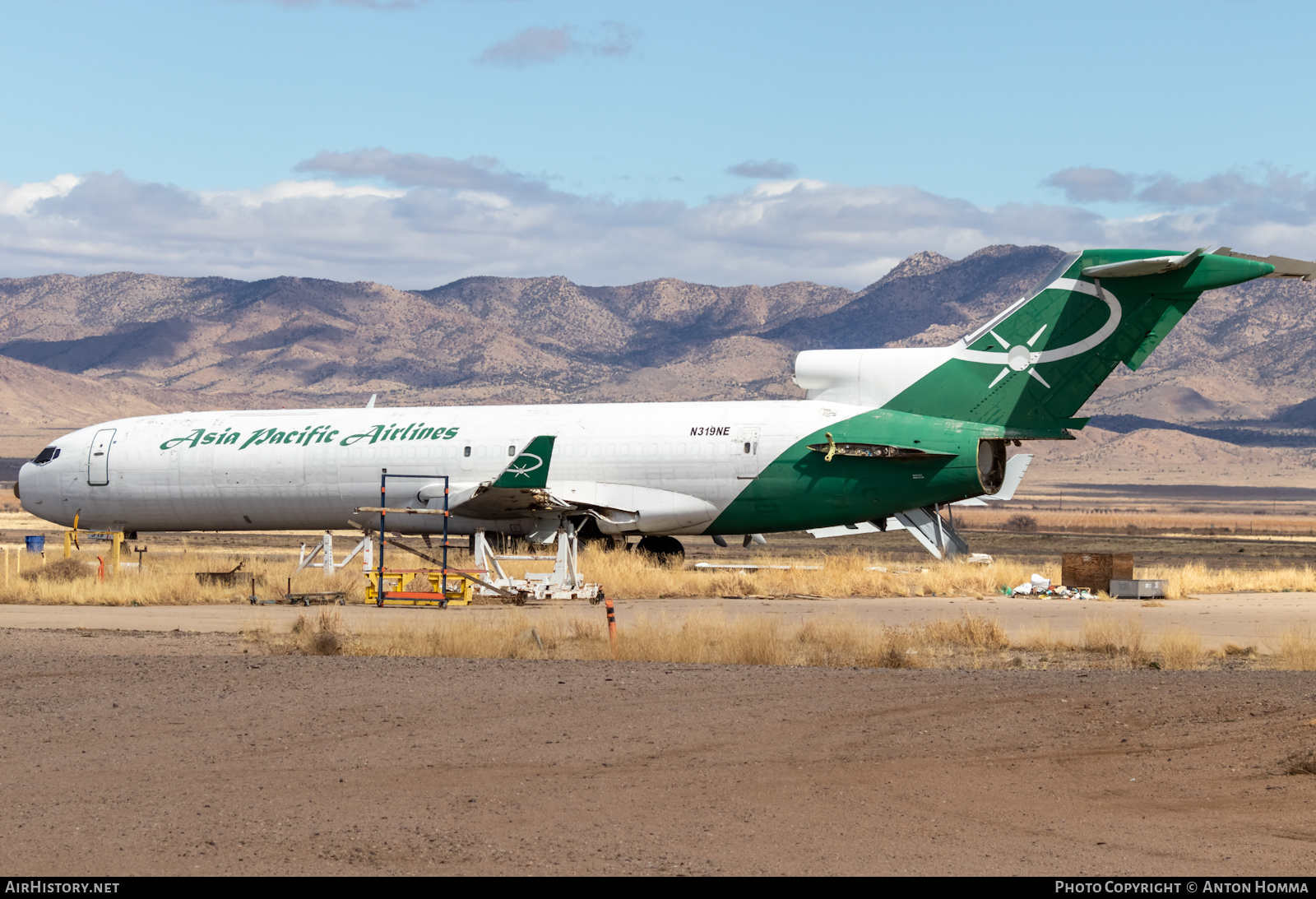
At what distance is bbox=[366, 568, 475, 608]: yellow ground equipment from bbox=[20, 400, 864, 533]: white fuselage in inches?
166

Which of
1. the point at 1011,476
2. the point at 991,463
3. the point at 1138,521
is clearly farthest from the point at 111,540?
the point at 1138,521

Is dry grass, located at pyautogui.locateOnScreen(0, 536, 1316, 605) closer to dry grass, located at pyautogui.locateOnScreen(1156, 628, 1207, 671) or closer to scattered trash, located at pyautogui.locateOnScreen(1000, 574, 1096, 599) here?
scattered trash, located at pyautogui.locateOnScreen(1000, 574, 1096, 599)

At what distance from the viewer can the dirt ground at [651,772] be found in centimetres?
864

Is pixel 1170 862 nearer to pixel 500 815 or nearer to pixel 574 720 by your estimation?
pixel 500 815

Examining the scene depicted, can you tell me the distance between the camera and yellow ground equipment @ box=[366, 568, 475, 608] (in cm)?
2539

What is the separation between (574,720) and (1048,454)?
164480 millimetres

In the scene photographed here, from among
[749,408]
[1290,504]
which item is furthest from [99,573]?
[1290,504]

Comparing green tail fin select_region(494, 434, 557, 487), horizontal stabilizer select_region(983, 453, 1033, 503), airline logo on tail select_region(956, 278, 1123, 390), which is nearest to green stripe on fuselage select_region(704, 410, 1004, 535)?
horizontal stabilizer select_region(983, 453, 1033, 503)

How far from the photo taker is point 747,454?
29.8m

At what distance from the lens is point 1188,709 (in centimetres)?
1319

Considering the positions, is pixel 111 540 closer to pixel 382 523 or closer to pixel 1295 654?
pixel 382 523

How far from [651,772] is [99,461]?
1047 inches

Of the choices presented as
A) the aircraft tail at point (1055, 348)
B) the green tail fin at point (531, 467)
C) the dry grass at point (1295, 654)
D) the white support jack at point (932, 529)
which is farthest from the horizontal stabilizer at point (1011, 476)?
the dry grass at point (1295, 654)

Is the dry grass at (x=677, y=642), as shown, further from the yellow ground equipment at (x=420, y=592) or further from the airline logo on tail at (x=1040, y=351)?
the airline logo on tail at (x=1040, y=351)
